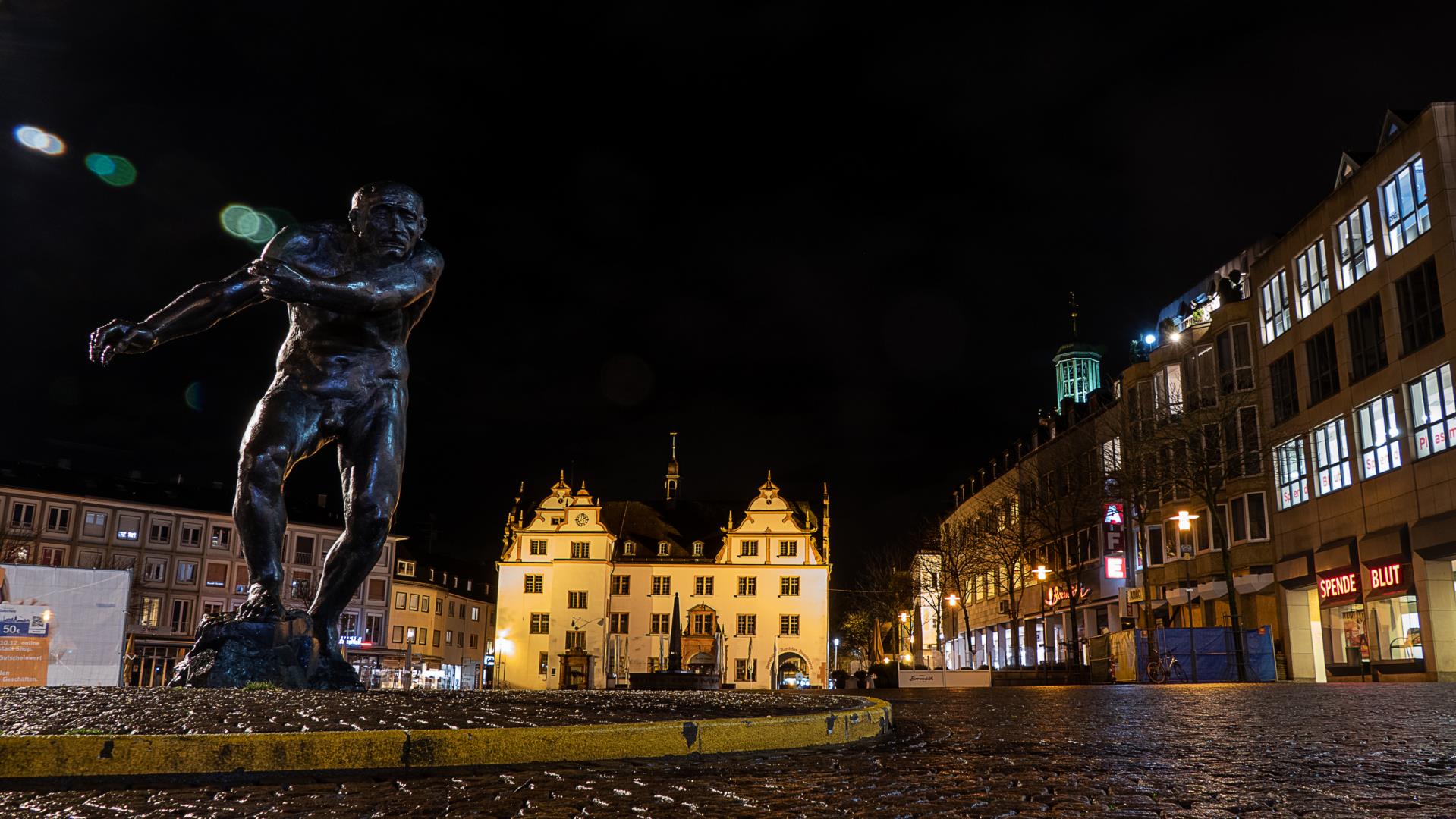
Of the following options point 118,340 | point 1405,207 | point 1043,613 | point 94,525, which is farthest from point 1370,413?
point 94,525

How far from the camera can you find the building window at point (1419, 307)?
27.1 meters

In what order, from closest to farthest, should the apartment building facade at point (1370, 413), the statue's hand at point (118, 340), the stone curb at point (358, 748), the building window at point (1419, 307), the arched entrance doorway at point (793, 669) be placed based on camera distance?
the stone curb at point (358, 748) → the statue's hand at point (118, 340) → the apartment building facade at point (1370, 413) → the building window at point (1419, 307) → the arched entrance doorway at point (793, 669)

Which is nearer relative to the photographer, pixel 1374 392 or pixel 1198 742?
pixel 1198 742

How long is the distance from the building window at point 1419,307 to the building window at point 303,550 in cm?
6459

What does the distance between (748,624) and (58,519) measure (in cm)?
4145

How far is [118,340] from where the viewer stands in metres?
5.96

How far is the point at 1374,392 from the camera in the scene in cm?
2975

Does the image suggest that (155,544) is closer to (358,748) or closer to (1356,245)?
(1356,245)

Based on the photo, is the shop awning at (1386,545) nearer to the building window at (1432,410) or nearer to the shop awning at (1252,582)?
the building window at (1432,410)

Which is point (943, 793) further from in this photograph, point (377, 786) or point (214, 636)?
point (214, 636)

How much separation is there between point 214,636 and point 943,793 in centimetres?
474

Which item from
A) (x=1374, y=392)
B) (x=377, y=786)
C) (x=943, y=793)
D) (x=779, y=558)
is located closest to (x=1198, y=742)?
(x=943, y=793)

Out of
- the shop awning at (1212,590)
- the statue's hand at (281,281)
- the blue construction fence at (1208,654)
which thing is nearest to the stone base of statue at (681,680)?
the blue construction fence at (1208,654)

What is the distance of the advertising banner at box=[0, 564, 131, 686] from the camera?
59.5 feet
